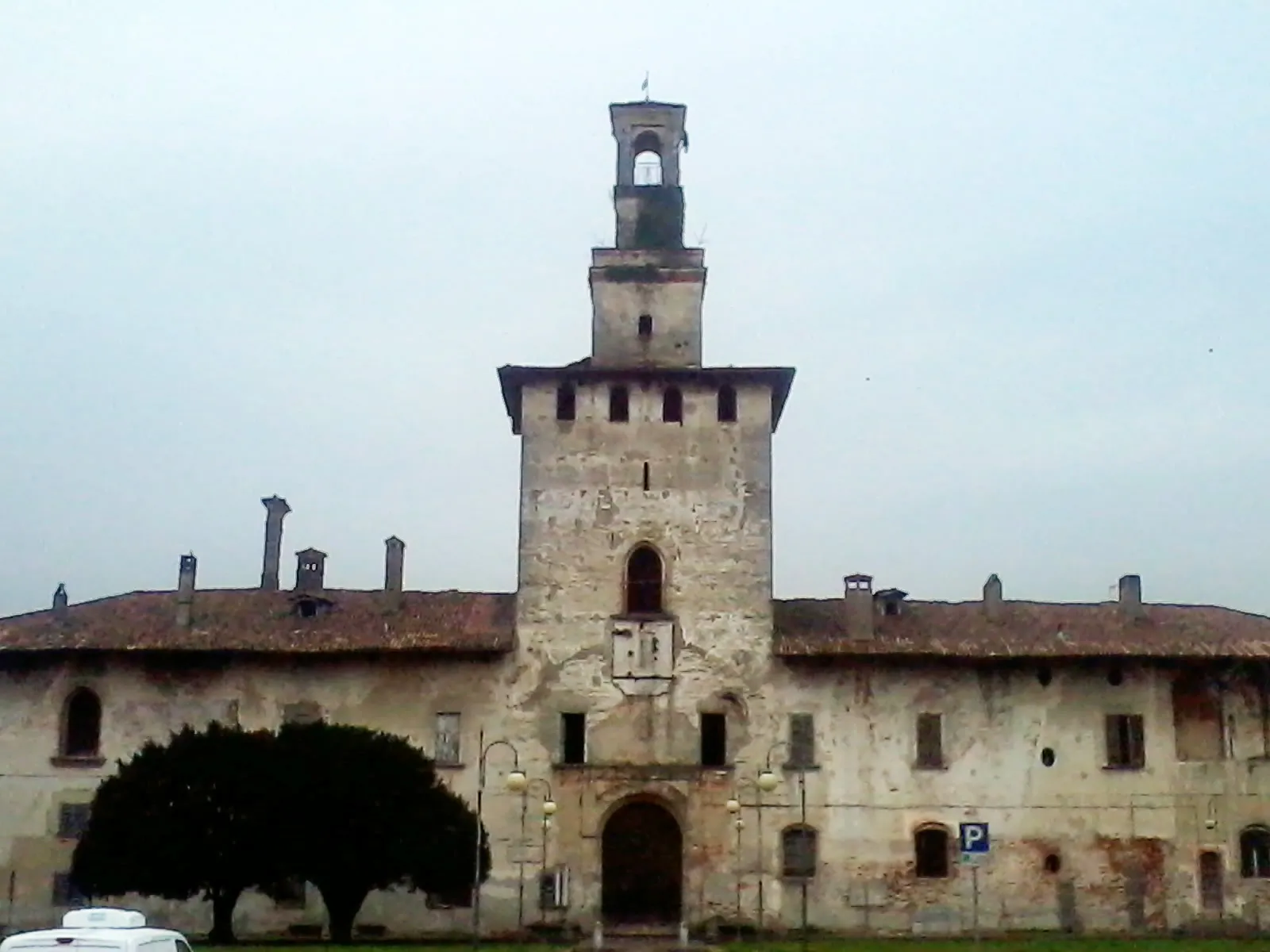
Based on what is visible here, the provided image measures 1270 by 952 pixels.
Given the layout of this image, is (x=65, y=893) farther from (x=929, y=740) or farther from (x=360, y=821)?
(x=929, y=740)

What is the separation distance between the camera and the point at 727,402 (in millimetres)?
39938

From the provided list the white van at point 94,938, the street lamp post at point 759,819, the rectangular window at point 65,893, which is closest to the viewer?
the white van at point 94,938

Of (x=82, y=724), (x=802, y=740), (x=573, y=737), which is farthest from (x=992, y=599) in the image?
(x=82, y=724)

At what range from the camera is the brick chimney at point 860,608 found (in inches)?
1511

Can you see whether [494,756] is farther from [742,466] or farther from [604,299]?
[604,299]

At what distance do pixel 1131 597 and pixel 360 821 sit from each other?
854 inches

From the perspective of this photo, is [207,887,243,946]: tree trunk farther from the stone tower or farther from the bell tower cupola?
the bell tower cupola

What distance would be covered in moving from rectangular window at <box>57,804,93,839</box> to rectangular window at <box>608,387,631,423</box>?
16693 millimetres

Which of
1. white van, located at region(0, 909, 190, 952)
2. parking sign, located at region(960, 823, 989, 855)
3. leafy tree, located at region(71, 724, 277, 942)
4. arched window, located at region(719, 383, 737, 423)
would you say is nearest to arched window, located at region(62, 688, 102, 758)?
leafy tree, located at region(71, 724, 277, 942)

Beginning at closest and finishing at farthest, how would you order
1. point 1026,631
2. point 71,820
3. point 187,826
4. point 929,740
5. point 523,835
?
1. point 187,826
2. point 523,835
3. point 71,820
4. point 929,740
5. point 1026,631

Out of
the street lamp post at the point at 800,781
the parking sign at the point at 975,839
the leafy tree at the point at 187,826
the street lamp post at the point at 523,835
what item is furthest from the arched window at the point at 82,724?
the parking sign at the point at 975,839

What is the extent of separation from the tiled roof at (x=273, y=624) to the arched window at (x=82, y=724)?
1.58 m

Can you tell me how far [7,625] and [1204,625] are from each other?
3225 centimetres

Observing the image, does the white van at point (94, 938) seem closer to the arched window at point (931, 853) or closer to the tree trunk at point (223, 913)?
the tree trunk at point (223, 913)
